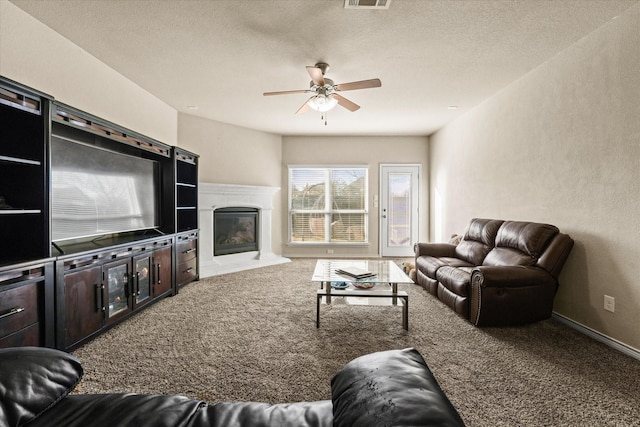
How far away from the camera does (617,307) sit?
243 centimetres

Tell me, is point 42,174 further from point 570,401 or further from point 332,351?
point 570,401

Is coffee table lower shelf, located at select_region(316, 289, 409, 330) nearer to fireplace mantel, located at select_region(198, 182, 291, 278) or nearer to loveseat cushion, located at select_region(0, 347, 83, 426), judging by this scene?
loveseat cushion, located at select_region(0, 347, 83, 426)

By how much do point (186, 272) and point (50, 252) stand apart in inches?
85.1

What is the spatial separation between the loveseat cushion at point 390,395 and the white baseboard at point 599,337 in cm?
245

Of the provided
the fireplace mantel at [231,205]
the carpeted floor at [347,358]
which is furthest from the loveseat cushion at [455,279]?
the fireplace mantel at [231,205]

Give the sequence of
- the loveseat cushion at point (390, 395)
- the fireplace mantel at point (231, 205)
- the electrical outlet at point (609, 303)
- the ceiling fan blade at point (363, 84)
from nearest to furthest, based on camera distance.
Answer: the loveseat cushion at point (390, 395), the electrical outlet at point (609, 303), the ceiling fan blade at point (363, 84), the fireplace mantel at point (231, 205)

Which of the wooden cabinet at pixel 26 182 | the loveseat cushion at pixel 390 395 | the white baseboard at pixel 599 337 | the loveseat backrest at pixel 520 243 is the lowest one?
the white baseboard at pixel 599 337

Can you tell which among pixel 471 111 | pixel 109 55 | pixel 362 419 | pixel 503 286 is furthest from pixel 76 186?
pixel 471 111

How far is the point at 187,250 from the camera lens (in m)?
4.25

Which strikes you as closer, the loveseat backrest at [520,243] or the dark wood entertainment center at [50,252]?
the dark wood entertainment center at [50,252]

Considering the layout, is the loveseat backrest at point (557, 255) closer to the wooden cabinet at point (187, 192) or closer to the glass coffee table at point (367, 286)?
the glass coffee table at point (367, 286)

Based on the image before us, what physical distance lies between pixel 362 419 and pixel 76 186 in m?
3.09

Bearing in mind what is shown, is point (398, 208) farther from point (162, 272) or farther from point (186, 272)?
point (162, 272)

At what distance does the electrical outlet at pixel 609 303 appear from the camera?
2.46 meters
